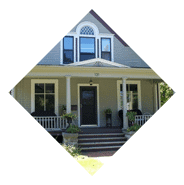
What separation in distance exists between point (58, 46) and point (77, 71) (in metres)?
2.62

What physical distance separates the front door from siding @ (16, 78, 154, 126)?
313 mm

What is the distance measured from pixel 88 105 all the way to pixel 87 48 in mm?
3040

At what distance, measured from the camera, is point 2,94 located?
587 cm

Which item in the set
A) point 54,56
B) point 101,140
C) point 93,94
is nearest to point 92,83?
point 93,94

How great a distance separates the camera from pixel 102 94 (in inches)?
457

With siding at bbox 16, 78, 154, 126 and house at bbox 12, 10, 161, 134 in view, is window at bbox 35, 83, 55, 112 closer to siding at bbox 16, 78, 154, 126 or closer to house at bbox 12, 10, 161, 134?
house at bbox 12, 10, 161, 134

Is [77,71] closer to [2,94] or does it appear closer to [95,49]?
[95,49]

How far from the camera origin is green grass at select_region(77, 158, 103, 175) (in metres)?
6.16

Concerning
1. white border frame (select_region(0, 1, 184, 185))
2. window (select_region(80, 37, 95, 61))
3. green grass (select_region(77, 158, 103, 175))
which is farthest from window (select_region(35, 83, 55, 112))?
white border frame (select_region(0, 1, 184, 185))

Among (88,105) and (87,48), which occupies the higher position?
(87,48)

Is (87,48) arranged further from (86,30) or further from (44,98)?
(44,98)

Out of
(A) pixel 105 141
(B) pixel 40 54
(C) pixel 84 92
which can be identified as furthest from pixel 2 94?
(C) pixel 84 92

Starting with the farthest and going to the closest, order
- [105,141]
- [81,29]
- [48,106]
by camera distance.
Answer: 1. [81,29]
2. [48,106]
3. [105,141]

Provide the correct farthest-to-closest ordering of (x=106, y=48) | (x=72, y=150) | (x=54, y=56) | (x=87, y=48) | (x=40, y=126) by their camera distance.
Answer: (x=106, y=48)
(x=87, y=48)
(x=54, y=56)
(x=72, y=150)
(x=40, y=126)
